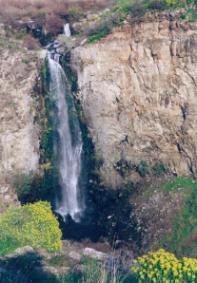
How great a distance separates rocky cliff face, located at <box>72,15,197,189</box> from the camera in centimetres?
2439

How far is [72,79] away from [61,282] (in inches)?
296

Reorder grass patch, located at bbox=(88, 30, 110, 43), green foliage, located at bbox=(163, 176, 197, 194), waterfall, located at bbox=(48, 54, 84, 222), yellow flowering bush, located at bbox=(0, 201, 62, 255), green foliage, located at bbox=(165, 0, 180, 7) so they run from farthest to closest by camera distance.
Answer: waterfall, located at bbox=(48, 54, 84, 222)
grass patch, located at bbox=(88, 30, 110, 43)
green foliage, located at bbox=(165, 0, 180, 7)
green foliage, located at bbox=(163, 176, 197, 194)
yellow flowering bush, located at bbox=(0, 201, 62, 255)

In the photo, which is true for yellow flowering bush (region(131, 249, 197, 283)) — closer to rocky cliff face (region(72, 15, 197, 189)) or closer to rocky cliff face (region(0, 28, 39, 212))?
rocky cliff face (region(72, 15, 197, 189))

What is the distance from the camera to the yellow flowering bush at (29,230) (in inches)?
828

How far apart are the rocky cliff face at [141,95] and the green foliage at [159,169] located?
10 centimetres

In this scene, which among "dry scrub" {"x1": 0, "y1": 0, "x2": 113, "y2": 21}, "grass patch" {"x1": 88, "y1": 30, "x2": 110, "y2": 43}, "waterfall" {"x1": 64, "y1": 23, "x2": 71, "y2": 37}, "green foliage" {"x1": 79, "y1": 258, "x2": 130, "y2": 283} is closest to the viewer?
"green foliage" {"x1": 79, "y1": 258, "x2": 130, "y2": 283}

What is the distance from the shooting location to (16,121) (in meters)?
24.8

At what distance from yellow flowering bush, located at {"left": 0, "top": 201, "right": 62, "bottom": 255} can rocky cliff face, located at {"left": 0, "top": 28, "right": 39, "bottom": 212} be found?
298 centimetres

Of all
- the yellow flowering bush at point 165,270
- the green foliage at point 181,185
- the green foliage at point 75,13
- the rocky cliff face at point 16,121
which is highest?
the green foliage at point 75,13

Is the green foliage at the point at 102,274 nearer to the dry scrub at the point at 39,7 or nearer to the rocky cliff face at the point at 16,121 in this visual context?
the rocky cliff face at the point at 16,121

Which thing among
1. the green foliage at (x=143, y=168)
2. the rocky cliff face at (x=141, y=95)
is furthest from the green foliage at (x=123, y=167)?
the green foliage at (x=143, y=168)

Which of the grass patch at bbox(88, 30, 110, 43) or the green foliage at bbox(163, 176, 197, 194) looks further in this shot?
the grass patch at bbox(88, 30, 110, 43)

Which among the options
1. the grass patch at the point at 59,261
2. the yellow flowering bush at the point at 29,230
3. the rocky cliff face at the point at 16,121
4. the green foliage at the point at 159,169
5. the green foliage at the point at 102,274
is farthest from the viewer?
the green foliage at the point at 159,169

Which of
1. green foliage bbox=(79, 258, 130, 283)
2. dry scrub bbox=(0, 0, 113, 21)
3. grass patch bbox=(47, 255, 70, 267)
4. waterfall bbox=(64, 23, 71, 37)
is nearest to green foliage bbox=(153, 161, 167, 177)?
green foliage bbox=(79, 258, 130, 283)
